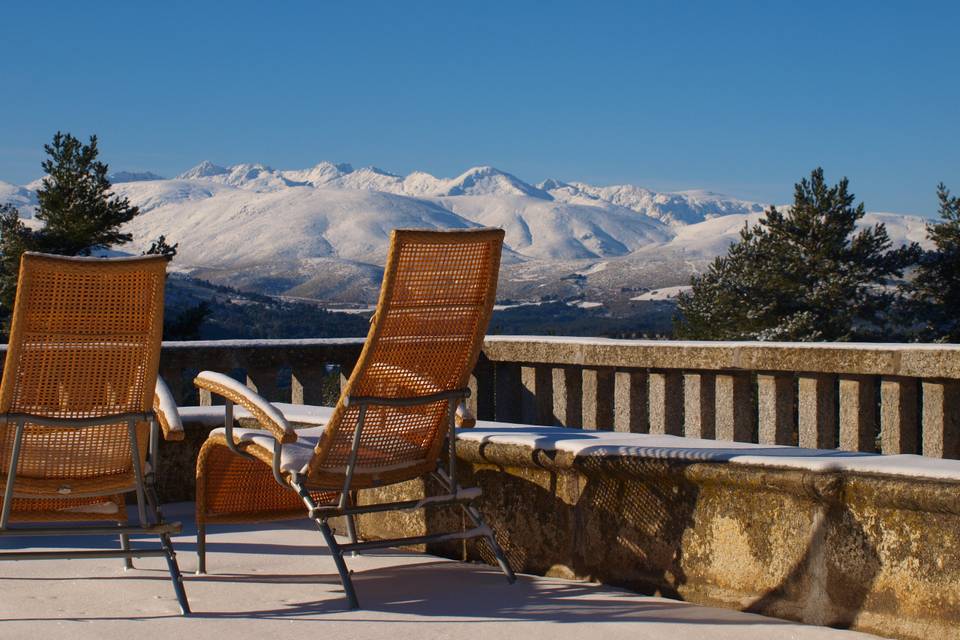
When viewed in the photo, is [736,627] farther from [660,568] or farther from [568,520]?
[568,520]

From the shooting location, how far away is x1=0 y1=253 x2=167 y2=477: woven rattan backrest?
3.49 m

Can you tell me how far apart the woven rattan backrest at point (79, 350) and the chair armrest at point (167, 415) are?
5.9 inches

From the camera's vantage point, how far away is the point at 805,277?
46.3 meters

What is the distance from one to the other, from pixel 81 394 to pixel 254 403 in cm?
51

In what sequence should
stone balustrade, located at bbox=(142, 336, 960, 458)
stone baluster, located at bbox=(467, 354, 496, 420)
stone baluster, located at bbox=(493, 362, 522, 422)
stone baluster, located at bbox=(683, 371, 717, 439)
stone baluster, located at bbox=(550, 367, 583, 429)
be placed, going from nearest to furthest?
stone balustrade, located at bbox=(142, 336, 960, 458) → stone baluster, located at bbox=(683, 371, 717, 439) → stone baluster, located at bbox=(550, 367, 583, 429) → stone baluster, located at bbox=(493, 362, 522, 422) → stone baluster, located at bbox=(467, 354, 496, 420)

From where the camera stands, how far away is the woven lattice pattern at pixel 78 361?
3.49 metres

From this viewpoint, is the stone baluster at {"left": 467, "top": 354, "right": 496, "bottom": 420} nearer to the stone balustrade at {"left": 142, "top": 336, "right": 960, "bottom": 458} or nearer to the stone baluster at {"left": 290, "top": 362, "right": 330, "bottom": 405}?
the stone balustrade at {"left": 142, "top": 336, "right": 960, "bottom": 458}

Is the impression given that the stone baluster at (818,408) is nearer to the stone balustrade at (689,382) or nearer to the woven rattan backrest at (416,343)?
the stone balustrade at (689,382)

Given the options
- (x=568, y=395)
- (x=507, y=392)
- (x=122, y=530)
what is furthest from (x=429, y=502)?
(x=507, y=392)

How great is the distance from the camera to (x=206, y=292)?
130125 mm

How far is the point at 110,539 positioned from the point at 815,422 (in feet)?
9.70

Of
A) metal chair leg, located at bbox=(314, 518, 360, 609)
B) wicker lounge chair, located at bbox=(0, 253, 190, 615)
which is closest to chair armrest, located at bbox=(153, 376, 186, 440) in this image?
wicker lounge chair, located at bbox=(0, 253, 190, 615)

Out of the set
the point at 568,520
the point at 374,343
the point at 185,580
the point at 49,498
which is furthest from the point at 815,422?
the point at 49,498

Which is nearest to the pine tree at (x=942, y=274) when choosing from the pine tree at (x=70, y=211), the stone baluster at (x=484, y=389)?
the pine tree at (x=70, y=211)
